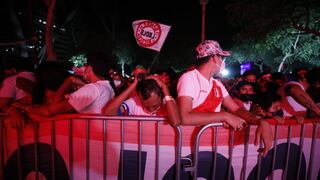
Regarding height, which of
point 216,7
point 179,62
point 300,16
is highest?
point 216,7

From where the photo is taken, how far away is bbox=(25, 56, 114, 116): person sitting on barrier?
136 inches

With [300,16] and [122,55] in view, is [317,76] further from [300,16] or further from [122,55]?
[122,55]

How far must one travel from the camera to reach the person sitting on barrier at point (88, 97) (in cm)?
344

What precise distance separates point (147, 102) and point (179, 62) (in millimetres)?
32784

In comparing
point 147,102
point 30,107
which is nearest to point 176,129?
point 147,102

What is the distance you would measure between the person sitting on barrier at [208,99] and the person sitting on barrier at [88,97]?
113 centimetres

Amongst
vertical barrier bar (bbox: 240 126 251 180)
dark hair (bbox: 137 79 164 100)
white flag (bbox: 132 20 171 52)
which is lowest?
vertical barrier bar (bbox: 240 126 251 180)

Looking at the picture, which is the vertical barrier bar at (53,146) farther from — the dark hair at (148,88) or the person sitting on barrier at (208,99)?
the person sitting on barrier at (208,99)

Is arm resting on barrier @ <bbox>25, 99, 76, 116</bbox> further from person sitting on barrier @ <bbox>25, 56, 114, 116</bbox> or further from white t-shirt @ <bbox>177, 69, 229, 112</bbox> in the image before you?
white t-shirt @ <bbox>177, 69, 229, 112</bbox>

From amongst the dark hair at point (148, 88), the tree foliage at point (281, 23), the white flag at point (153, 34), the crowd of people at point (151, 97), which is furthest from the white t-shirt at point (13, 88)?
the tree foliage at point (281, 23)

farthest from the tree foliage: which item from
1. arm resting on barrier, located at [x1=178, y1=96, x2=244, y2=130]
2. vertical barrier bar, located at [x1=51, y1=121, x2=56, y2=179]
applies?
vertical barrier bar, located at [x1=51, y1=121, x2=56, y2=179]

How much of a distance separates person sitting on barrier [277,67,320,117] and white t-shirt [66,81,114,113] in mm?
3005

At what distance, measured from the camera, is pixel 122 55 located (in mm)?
36906

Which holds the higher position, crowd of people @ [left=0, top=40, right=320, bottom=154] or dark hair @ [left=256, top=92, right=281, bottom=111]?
crowd of people @ [left=0, top=40, right=320, bottom=154]
